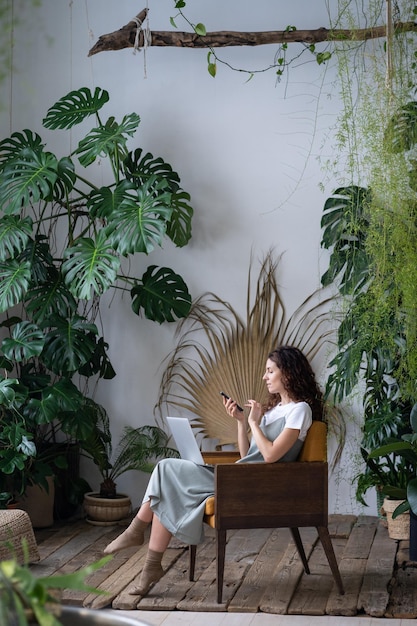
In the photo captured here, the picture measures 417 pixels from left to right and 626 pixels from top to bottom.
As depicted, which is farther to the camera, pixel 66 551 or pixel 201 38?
pixel 201 38

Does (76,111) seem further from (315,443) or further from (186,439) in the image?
(315,443)

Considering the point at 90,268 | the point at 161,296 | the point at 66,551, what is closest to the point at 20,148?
the point at 90,268

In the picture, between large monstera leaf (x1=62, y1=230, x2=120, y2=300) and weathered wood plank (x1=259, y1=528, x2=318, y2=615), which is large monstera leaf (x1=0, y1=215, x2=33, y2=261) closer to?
large monstera leaf (x1=62, y1=230, x2=120, y2=300)

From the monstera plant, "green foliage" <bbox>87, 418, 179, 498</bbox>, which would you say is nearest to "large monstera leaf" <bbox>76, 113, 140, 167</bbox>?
the monstera plant

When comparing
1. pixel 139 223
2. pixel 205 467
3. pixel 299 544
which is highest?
pixel 139 223

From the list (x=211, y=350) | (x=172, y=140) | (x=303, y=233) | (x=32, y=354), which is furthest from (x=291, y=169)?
(x=32, y=354)

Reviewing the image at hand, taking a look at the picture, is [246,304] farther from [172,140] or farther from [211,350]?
[172,140]

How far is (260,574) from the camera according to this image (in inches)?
175

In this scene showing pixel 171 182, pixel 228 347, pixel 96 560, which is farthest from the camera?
pixel 228 347

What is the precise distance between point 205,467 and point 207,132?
2.56 m

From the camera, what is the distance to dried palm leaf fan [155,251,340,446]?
19.4 feet

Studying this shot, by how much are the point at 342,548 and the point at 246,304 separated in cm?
173

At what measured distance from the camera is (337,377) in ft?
16.5

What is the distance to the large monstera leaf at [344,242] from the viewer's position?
511cm
